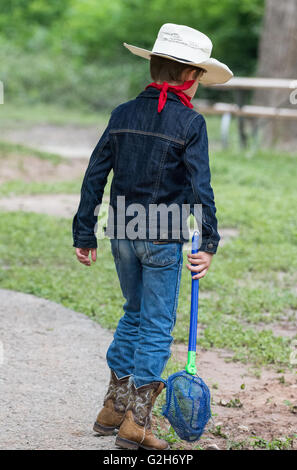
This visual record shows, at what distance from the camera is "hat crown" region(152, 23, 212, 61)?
312cm

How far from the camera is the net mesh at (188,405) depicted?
126 inches

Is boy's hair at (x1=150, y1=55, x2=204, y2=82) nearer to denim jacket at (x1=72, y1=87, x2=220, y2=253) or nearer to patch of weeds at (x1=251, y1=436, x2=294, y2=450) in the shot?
denim jacket at (x1=72, y1=87, x2=220, y2=253)

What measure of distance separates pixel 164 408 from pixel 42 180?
816 centimetres

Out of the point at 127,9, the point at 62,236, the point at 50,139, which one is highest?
the point at 127,9

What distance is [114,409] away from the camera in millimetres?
3352

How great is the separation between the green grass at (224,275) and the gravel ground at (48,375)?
29 centimetres

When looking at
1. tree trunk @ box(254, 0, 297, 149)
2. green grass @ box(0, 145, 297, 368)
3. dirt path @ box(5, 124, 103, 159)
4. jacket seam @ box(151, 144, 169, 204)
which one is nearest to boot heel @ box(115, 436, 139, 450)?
jacket seam @ box(151, 144, 169, 204)

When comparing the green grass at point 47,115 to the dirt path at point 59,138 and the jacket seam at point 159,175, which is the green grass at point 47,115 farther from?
the jacket seam at point 159,175

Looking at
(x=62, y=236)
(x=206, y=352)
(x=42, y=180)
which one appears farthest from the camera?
(x=42, y=180)

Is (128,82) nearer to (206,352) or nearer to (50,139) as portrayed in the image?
(50,139)

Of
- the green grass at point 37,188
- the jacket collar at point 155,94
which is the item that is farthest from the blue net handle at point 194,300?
the green grass at point 37,188

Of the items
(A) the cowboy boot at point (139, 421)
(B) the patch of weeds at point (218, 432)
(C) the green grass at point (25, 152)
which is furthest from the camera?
(C) the green grass at point (25, 152)

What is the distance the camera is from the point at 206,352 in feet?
15.8
